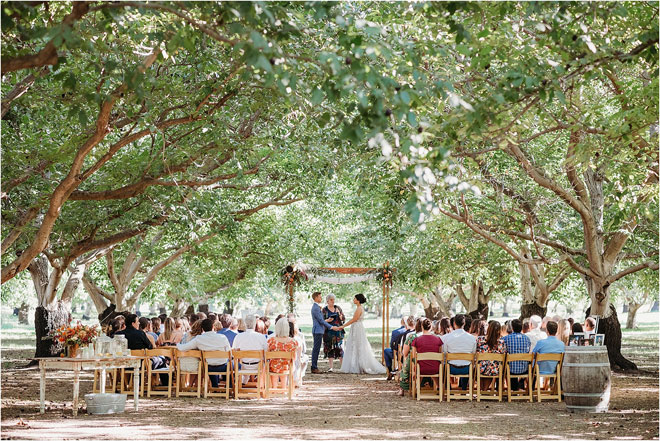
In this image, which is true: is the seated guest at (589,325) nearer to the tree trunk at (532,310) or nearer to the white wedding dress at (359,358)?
the white wedding dress at (359,358)

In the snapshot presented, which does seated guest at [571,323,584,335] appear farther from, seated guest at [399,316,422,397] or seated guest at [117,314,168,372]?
seated guest at [117,314,168,372]

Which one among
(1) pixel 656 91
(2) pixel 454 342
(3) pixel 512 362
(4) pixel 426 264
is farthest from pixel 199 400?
(4) pixel 426 264

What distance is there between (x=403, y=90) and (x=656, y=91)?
16.7 ft

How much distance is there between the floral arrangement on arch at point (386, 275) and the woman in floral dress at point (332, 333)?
182 cm

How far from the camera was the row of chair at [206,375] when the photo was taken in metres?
13.3

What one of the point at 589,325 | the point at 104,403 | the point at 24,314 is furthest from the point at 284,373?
the point at 24,314

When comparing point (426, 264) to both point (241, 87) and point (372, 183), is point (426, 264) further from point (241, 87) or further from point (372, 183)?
point (241, 87)

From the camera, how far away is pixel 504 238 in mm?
21438

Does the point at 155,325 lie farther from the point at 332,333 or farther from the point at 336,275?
the point at 336,275

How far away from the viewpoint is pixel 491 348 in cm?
1345

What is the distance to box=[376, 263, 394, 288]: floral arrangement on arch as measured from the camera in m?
22.0

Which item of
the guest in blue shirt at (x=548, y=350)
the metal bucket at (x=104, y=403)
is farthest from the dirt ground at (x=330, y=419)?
the guest in blue shirt at (x=548, y=350)

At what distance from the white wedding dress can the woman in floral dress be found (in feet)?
1.86

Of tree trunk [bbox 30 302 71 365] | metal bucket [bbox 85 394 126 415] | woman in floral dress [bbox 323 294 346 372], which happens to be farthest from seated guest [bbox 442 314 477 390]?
tree trunk [bbox 30 302 71 365]
